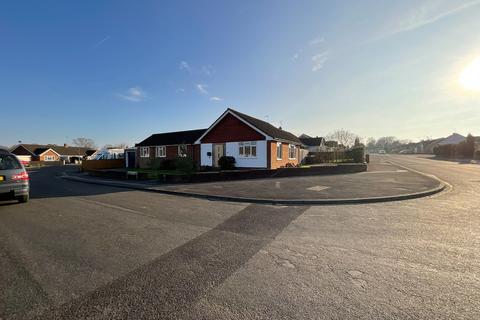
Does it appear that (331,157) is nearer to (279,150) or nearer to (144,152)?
(279,150)

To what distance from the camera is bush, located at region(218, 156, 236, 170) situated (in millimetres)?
21984

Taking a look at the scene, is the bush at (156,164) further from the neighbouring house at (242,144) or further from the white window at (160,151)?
the neighbouring house at (242,144)

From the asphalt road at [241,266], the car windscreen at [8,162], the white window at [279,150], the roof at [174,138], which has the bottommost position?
the asphalt road at [241,266]

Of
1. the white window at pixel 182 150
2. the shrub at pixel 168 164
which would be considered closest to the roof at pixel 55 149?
the shrub at pixel 168 164

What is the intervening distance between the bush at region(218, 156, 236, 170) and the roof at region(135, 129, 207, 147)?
627 centimetres

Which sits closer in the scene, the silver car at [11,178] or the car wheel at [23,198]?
the silver car at [11,178]

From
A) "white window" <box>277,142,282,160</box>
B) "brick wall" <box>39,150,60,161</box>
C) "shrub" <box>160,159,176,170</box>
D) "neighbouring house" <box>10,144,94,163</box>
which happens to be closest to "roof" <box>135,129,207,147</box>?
"shrub" <box>160,159,176,170</box>

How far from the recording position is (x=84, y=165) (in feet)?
104

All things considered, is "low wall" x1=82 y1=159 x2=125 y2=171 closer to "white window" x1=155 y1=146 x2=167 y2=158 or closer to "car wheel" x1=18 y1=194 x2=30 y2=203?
"white window" x1=155 y1=146 x2=167 y2=158

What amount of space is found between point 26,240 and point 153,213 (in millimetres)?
3133

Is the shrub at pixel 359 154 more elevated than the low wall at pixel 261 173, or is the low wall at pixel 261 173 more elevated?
the shrub at pixel 359 154

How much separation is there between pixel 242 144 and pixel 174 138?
12.2 m

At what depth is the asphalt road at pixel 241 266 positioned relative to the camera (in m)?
2.80

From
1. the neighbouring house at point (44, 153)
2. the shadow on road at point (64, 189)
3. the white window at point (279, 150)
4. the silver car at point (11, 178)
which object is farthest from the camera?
the neighbouring house at point (44, 153)
